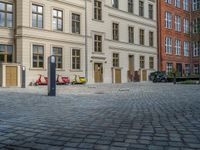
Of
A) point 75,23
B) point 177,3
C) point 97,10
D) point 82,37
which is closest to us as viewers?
point 75,23

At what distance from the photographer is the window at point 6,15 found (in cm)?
2610

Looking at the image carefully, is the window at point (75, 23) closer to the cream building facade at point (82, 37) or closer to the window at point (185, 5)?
the cream building facade at point (82, 37)

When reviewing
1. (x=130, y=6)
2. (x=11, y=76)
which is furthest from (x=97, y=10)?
(x=11, y=76)

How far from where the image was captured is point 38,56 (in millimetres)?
27859

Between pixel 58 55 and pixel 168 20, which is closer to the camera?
pixel 58 55

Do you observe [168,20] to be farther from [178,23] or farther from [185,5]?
[185,5]

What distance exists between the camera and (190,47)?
2074 inches

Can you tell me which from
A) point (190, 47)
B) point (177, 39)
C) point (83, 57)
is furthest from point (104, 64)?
point (190, 47)

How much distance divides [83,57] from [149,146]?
2875 cm

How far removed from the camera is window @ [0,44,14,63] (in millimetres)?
25953

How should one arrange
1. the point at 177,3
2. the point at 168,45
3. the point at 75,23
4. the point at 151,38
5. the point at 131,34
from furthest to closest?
the point at 177,3 → the point at 168,45 → the point at 151,38 → the point at 131,34 → the point at 75,23

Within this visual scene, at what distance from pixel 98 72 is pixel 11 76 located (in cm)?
1260

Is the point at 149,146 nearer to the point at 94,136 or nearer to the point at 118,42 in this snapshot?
the point at 94,136

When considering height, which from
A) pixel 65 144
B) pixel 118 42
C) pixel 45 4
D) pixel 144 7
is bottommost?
pixel 65 144
